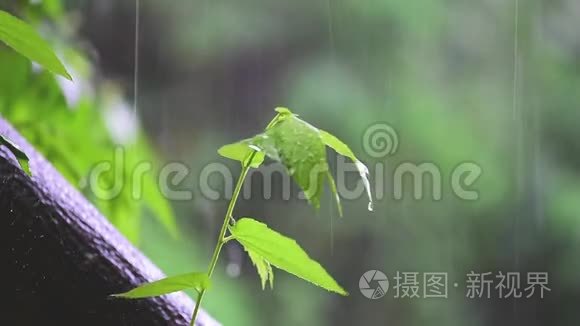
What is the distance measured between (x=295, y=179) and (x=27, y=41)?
7cm

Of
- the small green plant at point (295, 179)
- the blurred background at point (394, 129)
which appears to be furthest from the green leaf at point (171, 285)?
the blurred background at point (394, 129)

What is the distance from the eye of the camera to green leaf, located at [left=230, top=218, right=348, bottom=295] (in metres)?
0.19

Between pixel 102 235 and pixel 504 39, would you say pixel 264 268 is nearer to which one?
pixel 102 235

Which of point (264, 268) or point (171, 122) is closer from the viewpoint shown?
point (264, 268)

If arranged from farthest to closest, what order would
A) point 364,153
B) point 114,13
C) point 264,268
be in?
point 114,13
point 364,153
point 264,268

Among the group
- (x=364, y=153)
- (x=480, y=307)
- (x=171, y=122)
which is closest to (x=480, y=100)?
(x=364, y=153)

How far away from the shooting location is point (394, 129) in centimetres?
124

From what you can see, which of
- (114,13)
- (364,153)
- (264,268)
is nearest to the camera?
(264,268)

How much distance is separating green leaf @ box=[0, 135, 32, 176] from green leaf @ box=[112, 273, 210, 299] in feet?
0.13

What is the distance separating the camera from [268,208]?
4.09 ft

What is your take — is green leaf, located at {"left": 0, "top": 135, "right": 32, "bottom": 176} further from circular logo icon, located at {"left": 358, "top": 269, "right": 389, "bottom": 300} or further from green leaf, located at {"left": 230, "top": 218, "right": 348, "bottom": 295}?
circular logo icon, located at {"left": 358, "top": 269, "right": 389, "bottom": 300}

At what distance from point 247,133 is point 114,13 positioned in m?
0.32

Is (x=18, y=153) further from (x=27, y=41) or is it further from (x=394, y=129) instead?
(x=394, y=129)

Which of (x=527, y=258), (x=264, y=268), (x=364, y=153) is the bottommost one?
(x=264, y=268)
